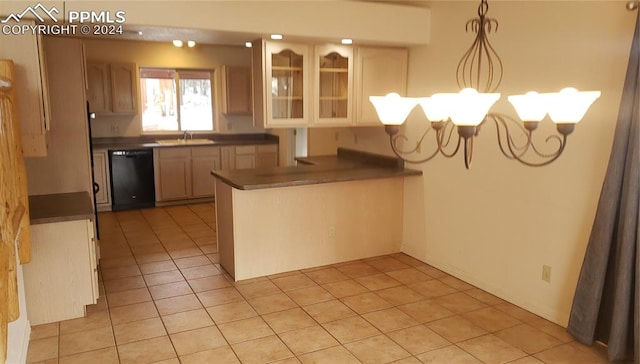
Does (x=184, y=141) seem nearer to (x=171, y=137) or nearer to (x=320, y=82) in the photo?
(x=171, y=137)

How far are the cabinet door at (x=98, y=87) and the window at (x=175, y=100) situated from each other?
57 centimetres

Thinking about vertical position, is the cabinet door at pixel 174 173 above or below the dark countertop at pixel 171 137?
below

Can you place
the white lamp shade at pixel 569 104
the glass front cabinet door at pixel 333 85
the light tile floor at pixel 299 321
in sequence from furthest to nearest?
the glass front cabinet door at pixel 333 85, the light tile floor at pixel 299 321, the white lamp shade at pixel 569 104

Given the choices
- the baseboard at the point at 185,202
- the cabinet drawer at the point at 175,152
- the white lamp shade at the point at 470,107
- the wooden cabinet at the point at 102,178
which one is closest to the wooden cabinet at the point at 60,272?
the white lamp shade at the point at 470,107

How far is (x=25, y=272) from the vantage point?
124 inches

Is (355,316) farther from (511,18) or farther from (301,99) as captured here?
(511,18)

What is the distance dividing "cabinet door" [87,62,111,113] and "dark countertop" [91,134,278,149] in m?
0.48

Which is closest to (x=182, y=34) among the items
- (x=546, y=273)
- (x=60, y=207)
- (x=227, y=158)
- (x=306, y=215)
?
(x=60, y=207)

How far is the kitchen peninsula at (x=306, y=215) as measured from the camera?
13.3 feet

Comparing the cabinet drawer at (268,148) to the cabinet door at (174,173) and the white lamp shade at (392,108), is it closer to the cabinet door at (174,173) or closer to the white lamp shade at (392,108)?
the cabinet door at (174,173)

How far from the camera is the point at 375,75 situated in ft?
14.6

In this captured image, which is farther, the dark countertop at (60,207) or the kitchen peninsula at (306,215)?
the kitchen peninsula at (306,215)

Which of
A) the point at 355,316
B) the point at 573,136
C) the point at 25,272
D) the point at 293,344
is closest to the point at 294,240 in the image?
the point at 355,316

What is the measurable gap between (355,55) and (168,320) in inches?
109
